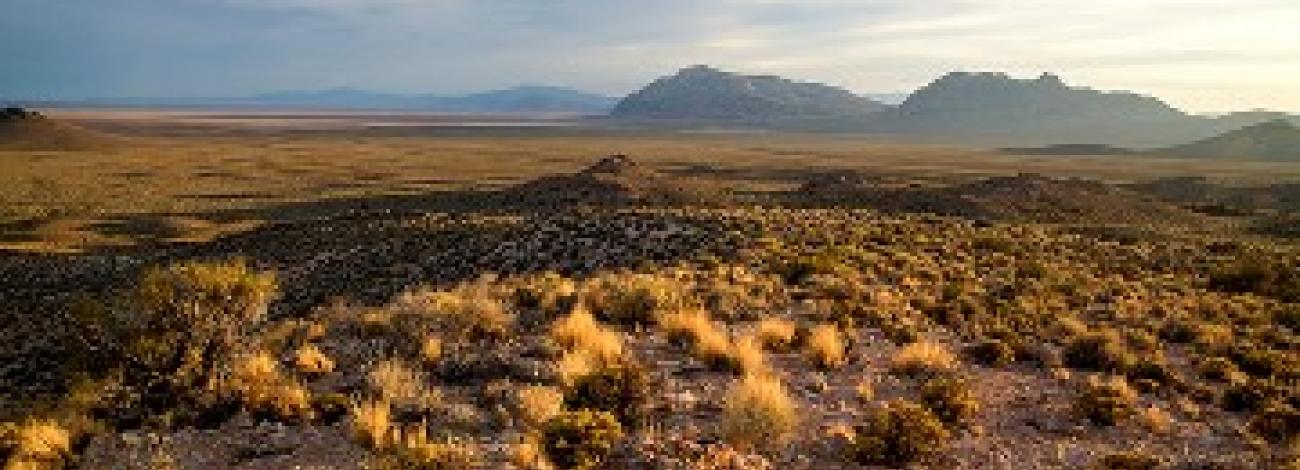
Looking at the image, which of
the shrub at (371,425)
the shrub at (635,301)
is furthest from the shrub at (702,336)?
the shrub at (371,425)

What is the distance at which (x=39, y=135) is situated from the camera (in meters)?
184

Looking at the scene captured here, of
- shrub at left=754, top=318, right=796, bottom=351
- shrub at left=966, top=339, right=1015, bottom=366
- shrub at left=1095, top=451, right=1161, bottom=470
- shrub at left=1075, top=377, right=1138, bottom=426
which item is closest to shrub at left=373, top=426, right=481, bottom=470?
shrub at left=754, top=318, right=796, bottom=351

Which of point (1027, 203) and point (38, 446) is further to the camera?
point (1027, 203)

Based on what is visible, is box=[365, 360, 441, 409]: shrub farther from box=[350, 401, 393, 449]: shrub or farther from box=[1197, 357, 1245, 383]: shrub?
box=[1197, 357, 1245, 383]: shrub

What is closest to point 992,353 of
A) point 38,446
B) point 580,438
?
point 580,438

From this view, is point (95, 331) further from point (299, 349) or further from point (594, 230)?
point (594, 230)

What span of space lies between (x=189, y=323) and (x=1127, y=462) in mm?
13564

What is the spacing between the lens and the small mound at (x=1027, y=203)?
3167 inches

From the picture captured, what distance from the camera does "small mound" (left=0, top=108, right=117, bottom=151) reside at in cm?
17600

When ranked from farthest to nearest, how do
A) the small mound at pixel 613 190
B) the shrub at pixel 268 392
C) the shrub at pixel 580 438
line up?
the small mound at pixel 613 190 → the shrub at pixel 268 392 → the shrub at pixel 580 438

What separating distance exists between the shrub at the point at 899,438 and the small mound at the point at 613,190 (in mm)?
72347

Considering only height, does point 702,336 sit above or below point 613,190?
above

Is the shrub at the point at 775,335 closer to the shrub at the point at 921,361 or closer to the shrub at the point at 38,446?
the shrub at the point at 921,361

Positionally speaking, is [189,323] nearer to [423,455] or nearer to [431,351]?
[431,351]
